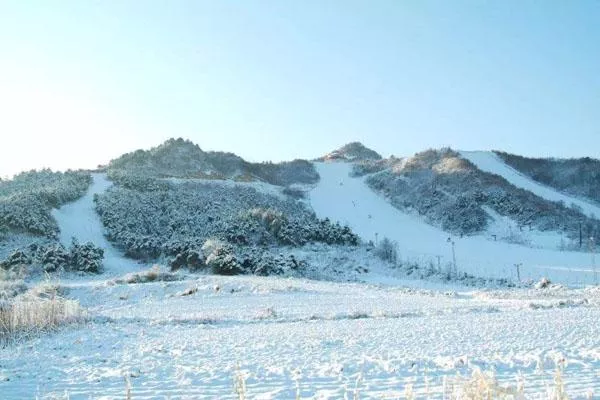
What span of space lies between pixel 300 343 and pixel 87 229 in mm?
27116

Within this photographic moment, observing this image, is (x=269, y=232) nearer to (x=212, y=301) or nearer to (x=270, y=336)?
(x=212, y=301)

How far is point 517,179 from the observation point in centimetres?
5319

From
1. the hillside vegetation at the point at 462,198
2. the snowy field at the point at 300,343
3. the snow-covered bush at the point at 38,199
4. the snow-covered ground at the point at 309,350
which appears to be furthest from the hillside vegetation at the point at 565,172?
the snow-covered bush at the point at 38,199

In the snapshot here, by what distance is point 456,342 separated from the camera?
31.4ft

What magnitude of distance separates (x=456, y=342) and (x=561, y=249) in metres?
26.2

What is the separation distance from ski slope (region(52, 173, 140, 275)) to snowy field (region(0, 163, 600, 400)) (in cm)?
520

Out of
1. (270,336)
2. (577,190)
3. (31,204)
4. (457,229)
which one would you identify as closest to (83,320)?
(270,336)

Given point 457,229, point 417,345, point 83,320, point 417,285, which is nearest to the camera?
point 417,345

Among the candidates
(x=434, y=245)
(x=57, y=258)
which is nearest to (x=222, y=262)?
(x=57, y=258)

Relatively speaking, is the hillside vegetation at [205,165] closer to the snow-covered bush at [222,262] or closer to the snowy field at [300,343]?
the snow-covered bush at [222,262]

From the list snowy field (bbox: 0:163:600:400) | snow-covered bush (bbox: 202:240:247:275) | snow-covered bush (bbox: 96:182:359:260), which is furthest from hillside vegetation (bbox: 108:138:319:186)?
snowy field (bbox: 0:163:600:400)

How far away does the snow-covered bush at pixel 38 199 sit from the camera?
30875mm

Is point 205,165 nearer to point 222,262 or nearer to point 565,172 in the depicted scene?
point 222,262

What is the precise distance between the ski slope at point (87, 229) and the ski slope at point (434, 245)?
15349 mm
